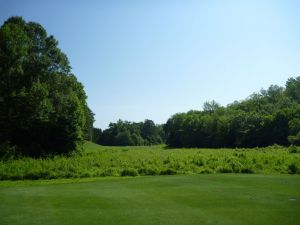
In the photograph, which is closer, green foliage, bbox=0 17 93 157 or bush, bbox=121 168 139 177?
bush, bbox=121 168 139 177

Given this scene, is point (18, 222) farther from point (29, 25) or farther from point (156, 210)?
point (29, 25)

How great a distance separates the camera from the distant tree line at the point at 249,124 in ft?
296

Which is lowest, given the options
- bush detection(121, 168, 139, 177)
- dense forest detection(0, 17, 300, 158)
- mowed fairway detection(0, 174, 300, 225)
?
mowed fairway detection(0, 174, 300, 225)

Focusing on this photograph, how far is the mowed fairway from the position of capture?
12.5 meters

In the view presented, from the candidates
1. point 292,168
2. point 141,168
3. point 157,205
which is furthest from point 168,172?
point 157,205

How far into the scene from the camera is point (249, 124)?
98500 millimetres

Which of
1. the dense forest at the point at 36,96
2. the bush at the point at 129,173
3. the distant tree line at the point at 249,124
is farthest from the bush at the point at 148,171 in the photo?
the distant tree line at the point at 249,124

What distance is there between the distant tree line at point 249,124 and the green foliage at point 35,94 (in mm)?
44418

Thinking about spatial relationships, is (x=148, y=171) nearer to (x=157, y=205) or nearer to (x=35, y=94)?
(x=157, y=205)

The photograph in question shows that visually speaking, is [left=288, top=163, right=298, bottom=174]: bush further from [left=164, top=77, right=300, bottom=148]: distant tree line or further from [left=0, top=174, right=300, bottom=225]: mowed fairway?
[left=164, top=77, right=300, bottom=148]: distant tree line

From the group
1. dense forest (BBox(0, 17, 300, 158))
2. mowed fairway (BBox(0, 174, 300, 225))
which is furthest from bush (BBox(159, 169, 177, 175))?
dense forest (BBox(0, 17, 300, 158))

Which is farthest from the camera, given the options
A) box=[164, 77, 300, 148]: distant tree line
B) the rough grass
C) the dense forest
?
box=[164, 77, 300, 148]: distant tree line

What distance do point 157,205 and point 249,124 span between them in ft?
287

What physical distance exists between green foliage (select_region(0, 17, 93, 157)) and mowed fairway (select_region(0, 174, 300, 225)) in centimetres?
2644
